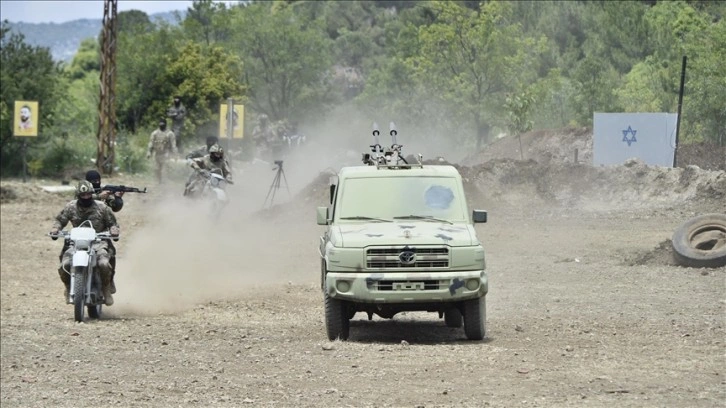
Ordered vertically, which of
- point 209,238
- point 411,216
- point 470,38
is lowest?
point 209,238

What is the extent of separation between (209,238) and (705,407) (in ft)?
58.5

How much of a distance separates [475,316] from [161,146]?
31.5 metres

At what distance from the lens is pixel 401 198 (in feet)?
53.7

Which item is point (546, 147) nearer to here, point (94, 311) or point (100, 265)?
point (94, 311)

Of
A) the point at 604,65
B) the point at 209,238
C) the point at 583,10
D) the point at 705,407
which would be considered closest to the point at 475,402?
the point at 705,407

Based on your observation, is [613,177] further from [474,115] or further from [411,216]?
[474,115]

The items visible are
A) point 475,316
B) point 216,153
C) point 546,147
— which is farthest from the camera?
point 546,147

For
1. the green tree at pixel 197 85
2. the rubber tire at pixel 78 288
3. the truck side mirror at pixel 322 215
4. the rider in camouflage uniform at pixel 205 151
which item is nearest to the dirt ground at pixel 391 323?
the rubber tire at pixel 78 288

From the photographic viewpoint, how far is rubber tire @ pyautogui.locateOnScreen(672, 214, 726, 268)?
22.3 meters

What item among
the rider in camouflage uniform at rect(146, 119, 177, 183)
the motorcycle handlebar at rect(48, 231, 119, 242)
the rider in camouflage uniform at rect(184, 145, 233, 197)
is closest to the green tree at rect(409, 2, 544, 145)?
the rider in camouflage uniform at rect(146, 119, 177, 183)

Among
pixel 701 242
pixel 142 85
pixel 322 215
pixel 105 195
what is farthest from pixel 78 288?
pixel 142 85

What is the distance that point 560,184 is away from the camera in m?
37.2

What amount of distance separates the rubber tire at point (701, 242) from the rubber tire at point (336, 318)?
8.69 meters

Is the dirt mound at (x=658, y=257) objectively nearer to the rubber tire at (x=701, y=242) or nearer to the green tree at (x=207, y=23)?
the rubber tire at (x=701, y=242)
